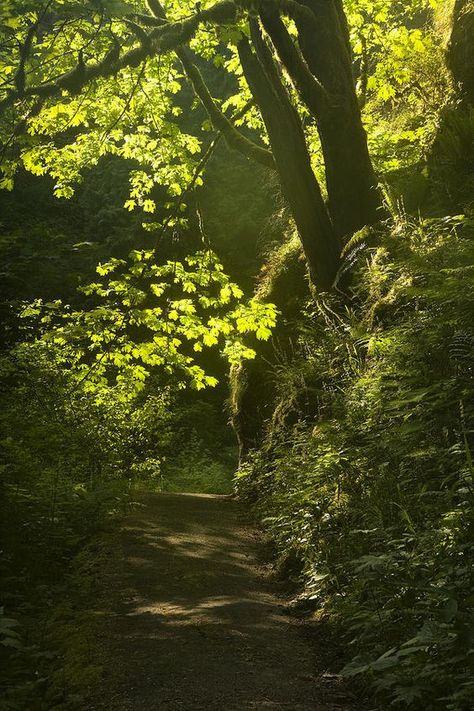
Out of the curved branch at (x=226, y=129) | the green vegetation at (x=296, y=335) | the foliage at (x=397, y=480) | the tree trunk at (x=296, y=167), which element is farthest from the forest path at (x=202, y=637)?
the curved branch at (x=226, y=129)

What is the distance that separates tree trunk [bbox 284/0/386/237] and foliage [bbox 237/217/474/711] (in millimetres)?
1193

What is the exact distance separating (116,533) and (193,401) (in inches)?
494

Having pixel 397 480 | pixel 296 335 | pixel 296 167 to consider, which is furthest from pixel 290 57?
pixel 397 480

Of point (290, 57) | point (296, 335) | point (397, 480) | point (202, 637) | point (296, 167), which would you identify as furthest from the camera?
point (296, 335)

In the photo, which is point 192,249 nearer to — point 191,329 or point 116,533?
point 191,329

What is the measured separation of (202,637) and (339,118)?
6.81 m

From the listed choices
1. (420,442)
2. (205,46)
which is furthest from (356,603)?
(205,46)

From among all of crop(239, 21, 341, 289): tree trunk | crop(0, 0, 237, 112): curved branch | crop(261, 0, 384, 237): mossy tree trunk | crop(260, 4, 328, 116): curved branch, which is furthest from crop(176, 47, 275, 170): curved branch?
crop(0, 0, 237, 112): curved branch

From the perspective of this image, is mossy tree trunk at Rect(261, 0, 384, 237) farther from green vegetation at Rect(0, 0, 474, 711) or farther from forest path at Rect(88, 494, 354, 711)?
forest path at Rect(88, 494, 354, 711)

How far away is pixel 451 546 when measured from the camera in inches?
139

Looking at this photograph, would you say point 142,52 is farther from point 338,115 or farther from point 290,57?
point 338,115

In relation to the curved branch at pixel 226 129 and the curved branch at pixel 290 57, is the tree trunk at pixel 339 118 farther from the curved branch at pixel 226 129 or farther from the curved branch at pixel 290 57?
the curved branch at pixel 226 129

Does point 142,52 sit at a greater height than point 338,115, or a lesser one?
greater

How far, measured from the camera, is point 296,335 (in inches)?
432
